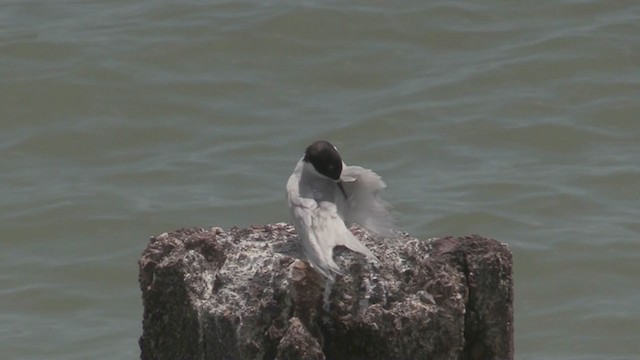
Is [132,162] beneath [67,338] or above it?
above

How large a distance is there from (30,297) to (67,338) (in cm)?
74

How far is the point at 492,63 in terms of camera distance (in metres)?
13.9

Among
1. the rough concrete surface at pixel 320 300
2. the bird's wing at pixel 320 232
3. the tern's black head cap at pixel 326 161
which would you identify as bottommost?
the rough concrete surface at pixel 320 300

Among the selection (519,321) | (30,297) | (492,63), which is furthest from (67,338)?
(492,63)

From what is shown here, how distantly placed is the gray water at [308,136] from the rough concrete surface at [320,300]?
3.76 metres

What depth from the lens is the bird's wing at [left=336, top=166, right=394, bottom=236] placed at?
6.27 meters

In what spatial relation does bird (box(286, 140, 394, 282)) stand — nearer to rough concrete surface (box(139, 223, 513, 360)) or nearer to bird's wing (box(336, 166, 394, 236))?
bird's wing (box(336, 166, 394, 236))

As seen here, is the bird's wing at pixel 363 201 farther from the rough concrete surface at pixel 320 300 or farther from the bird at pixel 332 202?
the rough concrete surface at pixel 320 300

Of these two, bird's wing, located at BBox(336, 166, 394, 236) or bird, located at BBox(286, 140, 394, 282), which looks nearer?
bird, located at BBox(286, 140, 394, 282)

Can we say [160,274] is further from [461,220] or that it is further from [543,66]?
[543,66]

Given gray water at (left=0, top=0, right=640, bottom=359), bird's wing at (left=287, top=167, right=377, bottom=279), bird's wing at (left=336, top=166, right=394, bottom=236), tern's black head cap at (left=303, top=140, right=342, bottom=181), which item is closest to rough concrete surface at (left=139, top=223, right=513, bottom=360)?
bird's wing at (left=287, top=167, right=377, bottom=279)

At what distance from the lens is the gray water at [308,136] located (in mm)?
10141

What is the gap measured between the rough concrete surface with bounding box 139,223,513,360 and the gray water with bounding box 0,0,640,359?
3.76 metres

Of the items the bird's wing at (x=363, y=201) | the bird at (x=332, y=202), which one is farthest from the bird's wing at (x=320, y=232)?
the bird's wing at (x=363, y=201)
